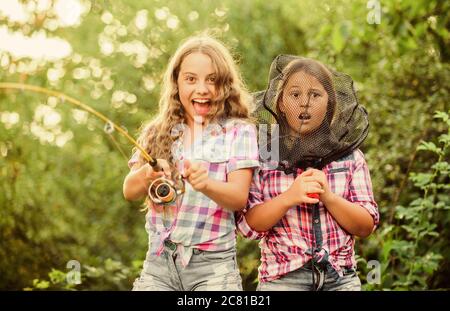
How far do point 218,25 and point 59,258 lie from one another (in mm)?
1931

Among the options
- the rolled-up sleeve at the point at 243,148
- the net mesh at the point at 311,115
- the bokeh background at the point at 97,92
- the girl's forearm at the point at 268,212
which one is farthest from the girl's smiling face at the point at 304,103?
the bokeh background at the point at 97,92

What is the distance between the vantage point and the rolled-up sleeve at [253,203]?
96.9 inches

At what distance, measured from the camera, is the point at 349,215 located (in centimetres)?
235

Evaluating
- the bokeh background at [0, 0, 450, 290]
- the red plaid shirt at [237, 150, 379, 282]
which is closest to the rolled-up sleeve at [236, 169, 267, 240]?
the red plaid shirt at [237, 150, 379, 282]

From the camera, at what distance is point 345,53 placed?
493cm

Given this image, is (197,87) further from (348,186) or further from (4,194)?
(4,194)

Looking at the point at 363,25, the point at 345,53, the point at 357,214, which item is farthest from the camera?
Result: the point at 345,53

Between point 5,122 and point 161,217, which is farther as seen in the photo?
point 5,122

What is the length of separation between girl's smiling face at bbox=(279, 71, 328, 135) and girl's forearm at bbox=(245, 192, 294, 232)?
241 mm

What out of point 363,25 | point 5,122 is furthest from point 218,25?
point 5,122

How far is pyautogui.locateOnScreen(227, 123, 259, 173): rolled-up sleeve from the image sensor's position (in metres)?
2.39

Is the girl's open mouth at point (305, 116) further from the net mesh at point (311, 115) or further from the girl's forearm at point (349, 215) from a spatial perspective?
the girl's forearm at point (349, 215)

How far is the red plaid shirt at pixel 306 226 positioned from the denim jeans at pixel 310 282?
0.02 meters

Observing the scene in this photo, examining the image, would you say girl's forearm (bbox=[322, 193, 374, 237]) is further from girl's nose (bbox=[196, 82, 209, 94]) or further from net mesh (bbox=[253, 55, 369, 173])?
girl's nose (bbox=[196, 82, 209, 94])
